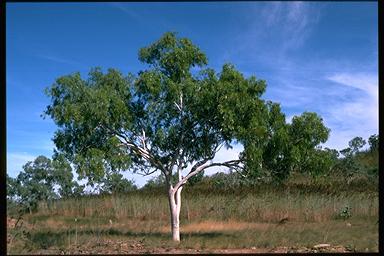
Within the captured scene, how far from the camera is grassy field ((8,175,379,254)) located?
8.62 meters

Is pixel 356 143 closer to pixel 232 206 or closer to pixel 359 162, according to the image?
pixel 359 162

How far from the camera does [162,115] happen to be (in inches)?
368

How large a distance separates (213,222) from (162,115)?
389 centimetres

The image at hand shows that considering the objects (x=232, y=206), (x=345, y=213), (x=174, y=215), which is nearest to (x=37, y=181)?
(x=174, y=215)

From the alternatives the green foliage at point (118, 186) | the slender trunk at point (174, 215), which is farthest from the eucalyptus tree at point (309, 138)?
the green foliage at point (118, 186)

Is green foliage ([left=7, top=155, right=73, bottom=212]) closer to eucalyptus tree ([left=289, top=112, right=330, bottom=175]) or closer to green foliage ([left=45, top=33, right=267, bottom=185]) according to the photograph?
green foliage ([left=45, top=33, right=267, bottom=185])

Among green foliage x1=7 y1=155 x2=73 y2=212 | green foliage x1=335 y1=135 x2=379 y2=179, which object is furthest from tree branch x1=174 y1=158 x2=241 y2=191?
green foliage x1=335 y1=135 x2=379 y2=179

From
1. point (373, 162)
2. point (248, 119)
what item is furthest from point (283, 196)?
point (373, 162)

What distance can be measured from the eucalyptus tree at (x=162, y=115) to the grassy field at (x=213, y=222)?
1.16 m

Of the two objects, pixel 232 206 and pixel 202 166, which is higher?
pixel 202 166

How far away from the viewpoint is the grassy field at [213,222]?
A: 8625 millimetres

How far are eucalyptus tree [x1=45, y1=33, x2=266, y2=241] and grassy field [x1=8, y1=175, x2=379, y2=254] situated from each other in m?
1.16

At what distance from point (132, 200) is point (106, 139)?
456 cm

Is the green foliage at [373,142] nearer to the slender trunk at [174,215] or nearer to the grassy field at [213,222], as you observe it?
the grassy field at [213,222]
